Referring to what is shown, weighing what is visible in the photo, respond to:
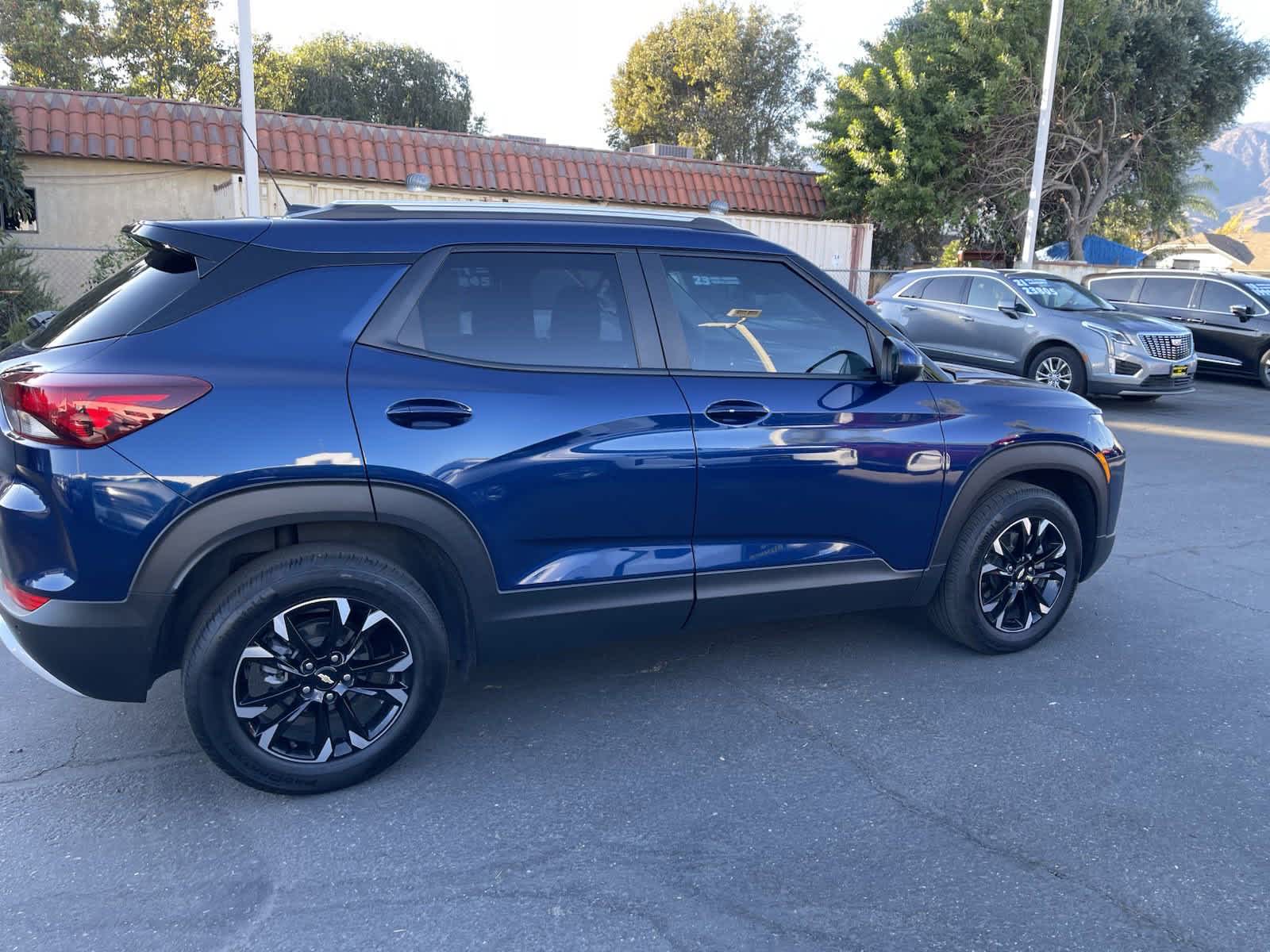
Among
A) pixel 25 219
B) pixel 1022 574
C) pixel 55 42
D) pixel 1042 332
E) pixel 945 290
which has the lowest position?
pixel 1022 574

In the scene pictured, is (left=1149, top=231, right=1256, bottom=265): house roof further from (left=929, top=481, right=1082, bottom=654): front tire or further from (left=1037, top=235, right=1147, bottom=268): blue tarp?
(left=929, top=481, right=1082, bottom=654): front tire

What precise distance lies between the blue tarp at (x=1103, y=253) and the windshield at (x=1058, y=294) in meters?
12.1

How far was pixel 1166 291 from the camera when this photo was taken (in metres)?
15.6

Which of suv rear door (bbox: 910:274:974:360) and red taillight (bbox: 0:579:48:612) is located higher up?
suv rear door (bbox: 910:274:974:360)

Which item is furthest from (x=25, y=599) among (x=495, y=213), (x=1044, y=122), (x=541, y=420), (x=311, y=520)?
(x=1044, y=122)

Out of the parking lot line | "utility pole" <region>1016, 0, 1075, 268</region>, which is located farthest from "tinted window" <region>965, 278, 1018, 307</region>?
"utility pole" <region>1016, 0, 1075, 268</region>

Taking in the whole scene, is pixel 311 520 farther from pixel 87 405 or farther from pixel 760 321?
pixel 760 321

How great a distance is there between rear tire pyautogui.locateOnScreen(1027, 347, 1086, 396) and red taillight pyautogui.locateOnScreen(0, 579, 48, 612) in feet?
36.7

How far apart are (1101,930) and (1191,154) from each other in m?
23.7

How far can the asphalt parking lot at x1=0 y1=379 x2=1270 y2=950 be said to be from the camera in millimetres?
2607

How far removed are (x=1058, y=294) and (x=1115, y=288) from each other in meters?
4.26

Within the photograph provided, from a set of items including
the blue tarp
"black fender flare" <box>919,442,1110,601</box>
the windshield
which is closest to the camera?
"black fender flare" <box>919,442,1110,601</box>

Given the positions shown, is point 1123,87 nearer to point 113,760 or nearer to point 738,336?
point 738,336

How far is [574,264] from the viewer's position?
139 inches
